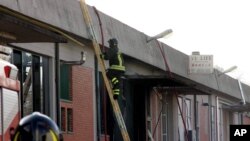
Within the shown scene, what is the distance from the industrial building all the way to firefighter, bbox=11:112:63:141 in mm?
7114

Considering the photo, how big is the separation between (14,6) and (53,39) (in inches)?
41.4

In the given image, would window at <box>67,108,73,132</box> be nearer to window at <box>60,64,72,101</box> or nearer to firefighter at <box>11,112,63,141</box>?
window at <box>60,64,72,101</box>

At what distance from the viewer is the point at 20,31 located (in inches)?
530

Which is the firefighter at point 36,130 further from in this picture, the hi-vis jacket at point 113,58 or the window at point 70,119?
the window at point 70,119

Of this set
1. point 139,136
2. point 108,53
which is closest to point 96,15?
point 108,53

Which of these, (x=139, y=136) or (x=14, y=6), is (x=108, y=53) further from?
(x=139, y=136)

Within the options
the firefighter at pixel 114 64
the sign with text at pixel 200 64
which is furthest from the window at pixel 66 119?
the sign with text at pixel 200 64

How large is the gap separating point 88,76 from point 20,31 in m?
7.33

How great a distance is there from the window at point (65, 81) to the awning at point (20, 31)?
14.2 feet

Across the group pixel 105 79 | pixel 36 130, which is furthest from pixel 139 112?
pixel 36 130

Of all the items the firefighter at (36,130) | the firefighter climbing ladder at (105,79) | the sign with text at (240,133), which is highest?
the firefighter climbing ladder at (105,79)

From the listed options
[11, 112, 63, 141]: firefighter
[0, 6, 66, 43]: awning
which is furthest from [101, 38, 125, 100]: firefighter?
[11, 112, 63, 141]: firefighter

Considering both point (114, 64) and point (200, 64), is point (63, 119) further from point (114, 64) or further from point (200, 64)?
point (200, 64)

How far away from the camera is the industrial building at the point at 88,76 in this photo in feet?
49.2
